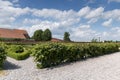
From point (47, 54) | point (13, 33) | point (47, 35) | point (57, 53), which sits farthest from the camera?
point (13, 33)

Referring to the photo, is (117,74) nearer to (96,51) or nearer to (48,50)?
(48,50)

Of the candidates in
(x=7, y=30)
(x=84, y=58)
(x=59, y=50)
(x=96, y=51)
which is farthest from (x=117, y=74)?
(x=7, y=30)

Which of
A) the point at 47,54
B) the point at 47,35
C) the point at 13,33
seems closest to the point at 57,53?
the point at 47,54

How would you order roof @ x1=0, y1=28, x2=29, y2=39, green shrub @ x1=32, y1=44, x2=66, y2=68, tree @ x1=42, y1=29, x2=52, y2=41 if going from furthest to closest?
tree @ x1=42, y1=29, x2=52, y2=41
roof @ x1=0, y1=28, x2=29, y2=39
green shrub @ x1=32, y1=44, x2=66, y2=68

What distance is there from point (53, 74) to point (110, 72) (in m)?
2.87

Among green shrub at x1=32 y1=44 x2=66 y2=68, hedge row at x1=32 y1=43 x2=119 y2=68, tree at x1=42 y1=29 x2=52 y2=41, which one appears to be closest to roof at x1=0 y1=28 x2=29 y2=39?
tree at x1=42 y1=29 x2=52 y2=41

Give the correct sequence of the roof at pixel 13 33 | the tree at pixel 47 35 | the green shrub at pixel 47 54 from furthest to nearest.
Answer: the tree at pixel 47 35 → the roof at pixel 13 33 → the green shrub at pixel 47 54

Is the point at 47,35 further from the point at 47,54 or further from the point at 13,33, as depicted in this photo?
the point at 47,54

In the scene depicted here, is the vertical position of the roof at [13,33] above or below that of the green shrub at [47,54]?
above

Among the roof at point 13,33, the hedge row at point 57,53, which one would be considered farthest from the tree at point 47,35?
the hedge row at point 57,53

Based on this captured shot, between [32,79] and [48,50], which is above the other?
[48,50]

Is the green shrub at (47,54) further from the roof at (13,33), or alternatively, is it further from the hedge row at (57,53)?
the roof at (13,33)

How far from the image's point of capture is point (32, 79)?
391 inches

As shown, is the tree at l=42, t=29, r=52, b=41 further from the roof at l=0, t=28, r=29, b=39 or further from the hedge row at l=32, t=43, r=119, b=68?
the hedge row at l=32, t=43, r=119, b=68
